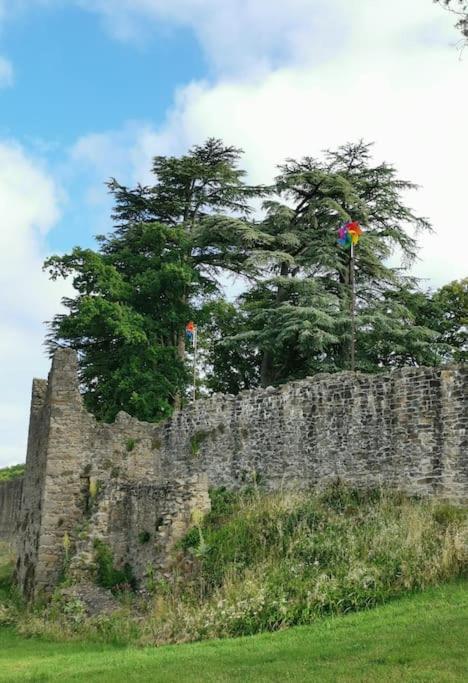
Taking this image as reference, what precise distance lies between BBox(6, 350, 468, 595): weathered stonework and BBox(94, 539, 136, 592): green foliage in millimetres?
171

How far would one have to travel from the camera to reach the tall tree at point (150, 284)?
3116 centimetres

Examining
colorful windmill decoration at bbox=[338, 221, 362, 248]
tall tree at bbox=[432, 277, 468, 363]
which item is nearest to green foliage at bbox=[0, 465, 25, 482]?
tall tree at bbox=[432, 277, 468, 363]

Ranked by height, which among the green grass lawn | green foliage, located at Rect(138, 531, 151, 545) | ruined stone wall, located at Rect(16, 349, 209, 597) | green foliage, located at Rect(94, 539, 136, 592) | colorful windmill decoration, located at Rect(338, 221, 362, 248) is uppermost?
colorful windmill decoration, located at Rect(338, 221, 362, 248)

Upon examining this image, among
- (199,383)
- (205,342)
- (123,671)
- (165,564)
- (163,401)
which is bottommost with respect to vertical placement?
(123,671)

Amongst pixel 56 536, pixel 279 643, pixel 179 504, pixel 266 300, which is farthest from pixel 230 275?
pixel 279 643

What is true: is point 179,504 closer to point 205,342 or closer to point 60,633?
point 60,633

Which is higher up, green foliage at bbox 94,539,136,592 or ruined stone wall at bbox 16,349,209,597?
ruined stone wall at bbox 16,349,209,597

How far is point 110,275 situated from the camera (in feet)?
106

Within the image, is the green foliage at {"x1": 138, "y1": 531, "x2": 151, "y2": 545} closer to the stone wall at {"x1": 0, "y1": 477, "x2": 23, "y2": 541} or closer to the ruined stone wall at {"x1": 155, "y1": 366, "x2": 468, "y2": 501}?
the ruined stone wall at {"x1": 155, "y1": 366, "x2": 468, "y2": 501}

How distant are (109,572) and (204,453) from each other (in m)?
4.27

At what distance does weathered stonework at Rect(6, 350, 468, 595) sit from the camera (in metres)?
18.1

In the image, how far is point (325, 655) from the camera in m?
11.7

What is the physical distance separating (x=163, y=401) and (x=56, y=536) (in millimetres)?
8839

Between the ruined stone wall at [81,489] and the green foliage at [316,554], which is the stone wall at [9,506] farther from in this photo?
the green foliage at [316,554]
